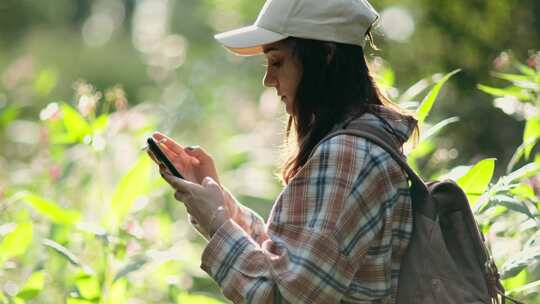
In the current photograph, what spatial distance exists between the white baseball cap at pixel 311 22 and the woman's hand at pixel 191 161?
421mm

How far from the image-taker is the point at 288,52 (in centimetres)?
259

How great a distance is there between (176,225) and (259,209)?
1.15 metres

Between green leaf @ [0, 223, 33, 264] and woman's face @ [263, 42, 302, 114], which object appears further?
green leaf @ [0, 223, 33, 264]

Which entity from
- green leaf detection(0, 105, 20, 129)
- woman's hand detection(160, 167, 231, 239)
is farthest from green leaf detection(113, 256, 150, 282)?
green leaf detection(0, 105, 20, 129)

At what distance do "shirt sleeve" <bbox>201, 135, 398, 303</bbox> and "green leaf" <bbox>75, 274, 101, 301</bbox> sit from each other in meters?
1.21

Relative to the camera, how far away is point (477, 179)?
315cm

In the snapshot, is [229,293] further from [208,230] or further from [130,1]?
[130,1]

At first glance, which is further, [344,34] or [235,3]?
[235,3]

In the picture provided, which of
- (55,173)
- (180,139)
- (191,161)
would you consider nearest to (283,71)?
(191,161)

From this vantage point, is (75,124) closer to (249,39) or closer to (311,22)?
(249,39)

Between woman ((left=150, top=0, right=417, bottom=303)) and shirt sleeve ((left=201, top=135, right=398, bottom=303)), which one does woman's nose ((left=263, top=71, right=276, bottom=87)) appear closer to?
woman ((left=150, top=0, right=417, bottom=303))

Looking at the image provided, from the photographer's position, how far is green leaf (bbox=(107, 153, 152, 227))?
3835 mm

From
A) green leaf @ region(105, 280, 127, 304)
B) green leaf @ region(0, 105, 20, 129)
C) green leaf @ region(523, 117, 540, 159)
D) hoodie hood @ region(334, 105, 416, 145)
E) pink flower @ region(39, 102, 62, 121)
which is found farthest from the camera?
green leaf @ region(0, 105, 20, 129)

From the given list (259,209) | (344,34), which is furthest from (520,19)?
(344,34)
